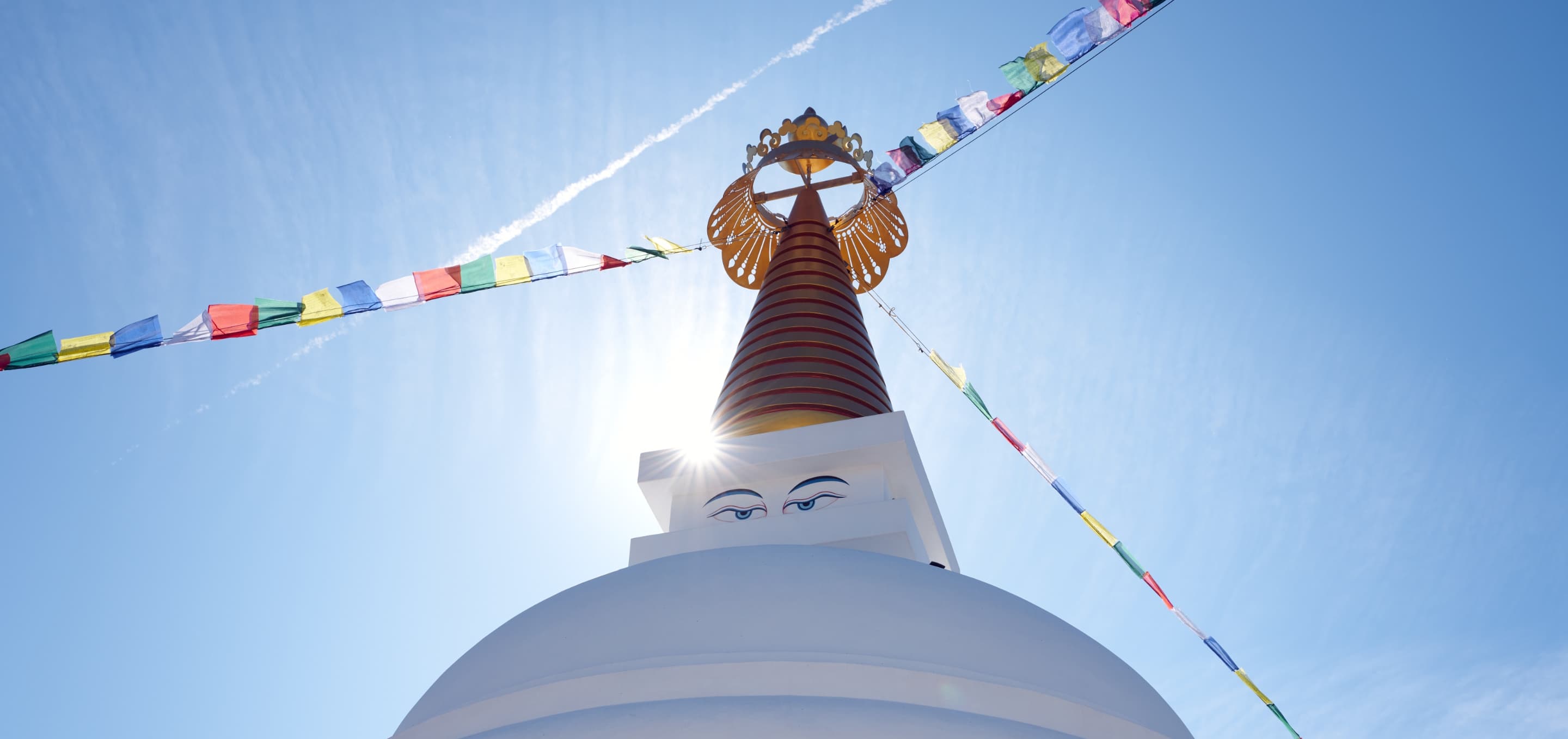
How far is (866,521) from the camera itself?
543 centimetres

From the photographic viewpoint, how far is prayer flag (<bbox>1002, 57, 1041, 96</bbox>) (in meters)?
8.01

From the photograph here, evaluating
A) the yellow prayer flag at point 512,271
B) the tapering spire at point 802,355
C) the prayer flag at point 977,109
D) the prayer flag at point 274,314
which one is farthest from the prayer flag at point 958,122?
the prayer flag at point 274,314

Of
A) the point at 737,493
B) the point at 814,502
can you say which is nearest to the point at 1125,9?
the point at 814,502

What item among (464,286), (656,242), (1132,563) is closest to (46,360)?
(464,286)

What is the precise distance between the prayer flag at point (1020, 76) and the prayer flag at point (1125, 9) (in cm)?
72

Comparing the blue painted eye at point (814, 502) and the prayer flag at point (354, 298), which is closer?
the blue painted eye at point (814, 502)

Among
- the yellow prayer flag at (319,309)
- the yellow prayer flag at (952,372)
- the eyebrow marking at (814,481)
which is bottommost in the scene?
the eyebrow marking at (814,481)

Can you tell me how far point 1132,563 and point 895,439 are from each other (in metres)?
3.05

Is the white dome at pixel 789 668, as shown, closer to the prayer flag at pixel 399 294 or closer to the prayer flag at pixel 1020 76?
the prayer flag at pixel 399 294

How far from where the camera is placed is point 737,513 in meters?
5.82

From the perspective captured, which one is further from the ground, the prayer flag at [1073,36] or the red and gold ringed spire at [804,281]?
the prayer flag at [1073,36]

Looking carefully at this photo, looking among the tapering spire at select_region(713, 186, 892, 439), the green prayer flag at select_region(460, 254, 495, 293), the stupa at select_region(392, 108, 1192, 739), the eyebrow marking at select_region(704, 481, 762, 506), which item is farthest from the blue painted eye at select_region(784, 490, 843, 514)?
the green prayer flag at select_region(460, 254, 495, 293)

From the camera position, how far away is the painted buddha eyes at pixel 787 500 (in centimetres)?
579

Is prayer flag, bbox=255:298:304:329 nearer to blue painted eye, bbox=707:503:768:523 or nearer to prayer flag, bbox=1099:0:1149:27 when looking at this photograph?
blue painted eye, bbox=707:503:768:523
